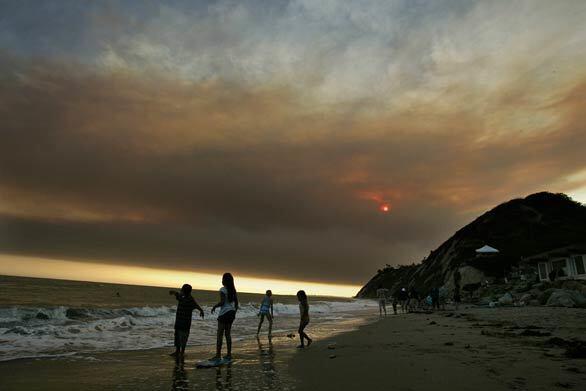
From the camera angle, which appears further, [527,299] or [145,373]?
[527,299]

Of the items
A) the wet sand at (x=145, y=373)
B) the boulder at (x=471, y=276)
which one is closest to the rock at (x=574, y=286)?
the boulder at (x=471, y=276)

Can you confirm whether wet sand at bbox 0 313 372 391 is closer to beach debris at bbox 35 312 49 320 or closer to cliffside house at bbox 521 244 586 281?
beach debris at bbox 35 312 49 320

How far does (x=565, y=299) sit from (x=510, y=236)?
39904 mm

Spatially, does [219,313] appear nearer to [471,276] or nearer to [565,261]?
[565,261]

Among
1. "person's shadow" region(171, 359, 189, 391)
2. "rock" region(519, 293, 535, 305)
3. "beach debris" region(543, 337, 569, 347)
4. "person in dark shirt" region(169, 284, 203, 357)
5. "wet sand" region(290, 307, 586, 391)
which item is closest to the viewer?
"wet sand" region(290, 307, 586, 391)

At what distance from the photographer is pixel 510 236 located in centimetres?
5591

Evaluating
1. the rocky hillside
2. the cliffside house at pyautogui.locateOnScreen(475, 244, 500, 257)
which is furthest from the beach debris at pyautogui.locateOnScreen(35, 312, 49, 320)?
the cliffside house at pyautogui.locateOnScreen(475, 244, 500, 257)

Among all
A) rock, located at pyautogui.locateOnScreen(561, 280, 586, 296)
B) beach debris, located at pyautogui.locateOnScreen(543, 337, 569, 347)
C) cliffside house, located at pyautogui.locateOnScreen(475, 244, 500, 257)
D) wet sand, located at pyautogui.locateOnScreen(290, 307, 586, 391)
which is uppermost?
cliffside house, located at pyautogui.locateOnScreen(475, 244, 500, 257)

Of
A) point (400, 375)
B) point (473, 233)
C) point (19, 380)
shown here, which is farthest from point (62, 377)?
point (473, 233)

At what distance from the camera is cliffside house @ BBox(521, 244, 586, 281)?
116 ft

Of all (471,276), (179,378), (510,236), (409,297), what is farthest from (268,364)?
(510,236)

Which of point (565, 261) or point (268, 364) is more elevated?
point (565, 261)

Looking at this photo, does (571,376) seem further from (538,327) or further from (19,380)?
(19,380)

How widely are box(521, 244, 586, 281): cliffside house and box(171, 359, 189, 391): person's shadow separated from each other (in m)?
36.7
